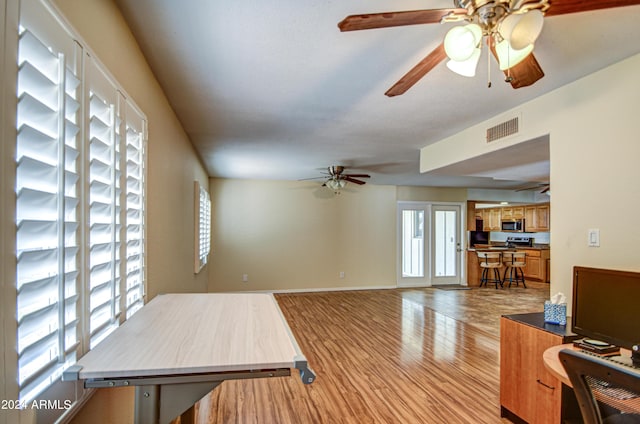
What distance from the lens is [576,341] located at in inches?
70.9

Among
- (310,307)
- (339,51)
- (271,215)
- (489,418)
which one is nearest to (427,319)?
(310,307)

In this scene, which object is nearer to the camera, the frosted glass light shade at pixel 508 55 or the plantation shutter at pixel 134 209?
the frosted glass light shade at pixel 508 55

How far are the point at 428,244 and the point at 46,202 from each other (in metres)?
7.50

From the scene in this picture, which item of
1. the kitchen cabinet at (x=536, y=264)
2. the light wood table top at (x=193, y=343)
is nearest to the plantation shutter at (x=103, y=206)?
the light wood table top at (x=193, y=343)

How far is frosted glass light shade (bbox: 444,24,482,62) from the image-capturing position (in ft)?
4.24

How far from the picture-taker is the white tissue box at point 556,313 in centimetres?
206

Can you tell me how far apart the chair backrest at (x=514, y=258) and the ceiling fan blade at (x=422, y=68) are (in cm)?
746

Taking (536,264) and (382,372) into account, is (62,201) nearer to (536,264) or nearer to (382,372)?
(382,372)

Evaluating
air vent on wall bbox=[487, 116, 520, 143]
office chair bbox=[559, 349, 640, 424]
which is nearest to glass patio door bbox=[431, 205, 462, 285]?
air vent on wall bbox=[487, 116, 520, 143]

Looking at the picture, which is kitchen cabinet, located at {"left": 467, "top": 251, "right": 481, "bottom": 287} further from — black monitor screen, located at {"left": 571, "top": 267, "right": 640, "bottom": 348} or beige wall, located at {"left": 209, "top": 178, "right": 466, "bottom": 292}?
black monitor screen, located at {"left": 571, "top": 267, "right": 640, "bottom": 348}

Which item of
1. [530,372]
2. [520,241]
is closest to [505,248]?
[520,241]

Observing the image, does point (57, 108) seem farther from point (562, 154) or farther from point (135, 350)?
point (562, 154)

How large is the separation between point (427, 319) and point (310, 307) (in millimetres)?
1899

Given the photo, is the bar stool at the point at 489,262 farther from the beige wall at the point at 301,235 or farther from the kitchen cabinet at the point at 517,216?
the beige wall at the point at 301,235
